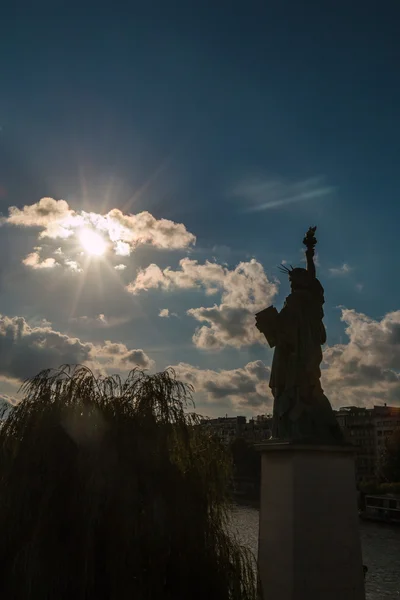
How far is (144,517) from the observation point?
341 inches

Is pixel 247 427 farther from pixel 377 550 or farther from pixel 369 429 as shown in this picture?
pixel 377 550

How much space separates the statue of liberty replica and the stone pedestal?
14.7 inches

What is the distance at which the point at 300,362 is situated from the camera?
1086 centimetres

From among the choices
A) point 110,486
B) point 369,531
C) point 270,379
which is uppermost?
point 270,379

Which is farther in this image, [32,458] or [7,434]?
[7,434]

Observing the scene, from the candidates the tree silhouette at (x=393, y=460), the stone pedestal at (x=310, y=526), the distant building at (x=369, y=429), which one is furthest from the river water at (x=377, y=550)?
the distant building at (x=369, y=429)

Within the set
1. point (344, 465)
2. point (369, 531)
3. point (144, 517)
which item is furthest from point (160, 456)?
point (369, 531)

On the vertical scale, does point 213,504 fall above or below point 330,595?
above

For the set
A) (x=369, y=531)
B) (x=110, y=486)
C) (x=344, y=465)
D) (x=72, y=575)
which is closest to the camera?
(x=72, y=575)

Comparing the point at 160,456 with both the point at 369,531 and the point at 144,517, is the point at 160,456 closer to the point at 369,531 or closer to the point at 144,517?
the point at 144,517

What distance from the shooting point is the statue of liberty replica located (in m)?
10.3

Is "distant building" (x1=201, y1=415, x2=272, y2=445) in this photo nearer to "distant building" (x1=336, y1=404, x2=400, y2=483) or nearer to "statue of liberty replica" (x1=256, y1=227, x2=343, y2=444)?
"distant building" (x1=336, y1=404, x2=400, y2=483)

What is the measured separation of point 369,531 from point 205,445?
4060 centimetres

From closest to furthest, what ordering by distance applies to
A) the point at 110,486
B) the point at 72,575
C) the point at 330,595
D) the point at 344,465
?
the point at 72,575, the point at 110,486, the point at 330,595, the point at 344,465
